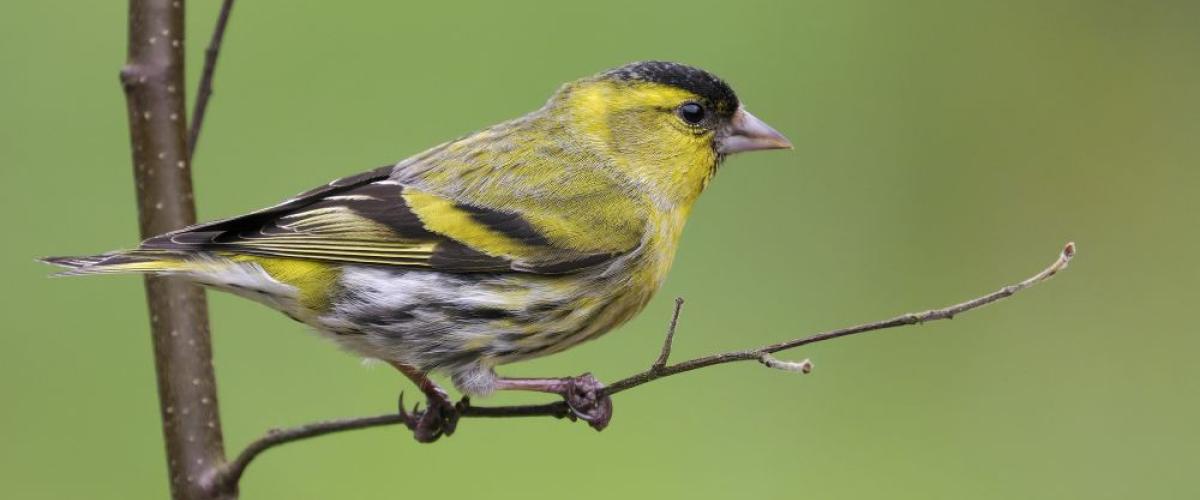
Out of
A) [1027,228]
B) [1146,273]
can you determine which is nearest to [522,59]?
[1027,228]

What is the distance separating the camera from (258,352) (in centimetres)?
599

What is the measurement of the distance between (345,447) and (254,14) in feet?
7.42

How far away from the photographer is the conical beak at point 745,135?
4391 mm

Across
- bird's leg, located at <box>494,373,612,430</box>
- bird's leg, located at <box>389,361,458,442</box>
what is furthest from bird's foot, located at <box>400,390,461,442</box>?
bird's leg, located at <box>494,373,612,430</box>

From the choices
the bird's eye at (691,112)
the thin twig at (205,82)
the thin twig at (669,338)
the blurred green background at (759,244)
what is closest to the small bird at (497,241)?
the bird's eye at (691,112)

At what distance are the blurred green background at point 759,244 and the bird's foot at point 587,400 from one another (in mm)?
1890

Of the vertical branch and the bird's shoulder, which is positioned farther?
the bird's shoulder

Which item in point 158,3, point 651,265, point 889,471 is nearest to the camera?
point 158,3

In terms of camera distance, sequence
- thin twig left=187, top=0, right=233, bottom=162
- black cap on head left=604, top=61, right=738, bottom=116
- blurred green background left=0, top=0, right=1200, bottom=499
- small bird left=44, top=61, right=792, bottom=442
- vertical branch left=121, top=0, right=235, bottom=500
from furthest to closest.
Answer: blurred green background left=0, top=0, right=1200, bottom=499 → black cap on head left=604, top=61, right=738, bottom=116 → small bird left=44, top=61, right=792, bottom=442 → thin twig left=187, top=0, right=233, bottom=162 → vertical branch left=121, top=0, right=235, bottom=500

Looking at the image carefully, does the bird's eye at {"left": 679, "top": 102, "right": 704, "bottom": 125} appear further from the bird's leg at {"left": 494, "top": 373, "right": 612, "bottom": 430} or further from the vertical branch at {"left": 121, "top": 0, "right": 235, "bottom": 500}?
the vertical branch at {"left": 121, "top": 0, "right": 235, "bottom": 500}

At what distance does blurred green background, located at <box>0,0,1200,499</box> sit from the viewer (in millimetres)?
5840

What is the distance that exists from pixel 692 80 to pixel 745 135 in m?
0.22

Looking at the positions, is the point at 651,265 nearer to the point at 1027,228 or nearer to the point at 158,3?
the point at 158,3

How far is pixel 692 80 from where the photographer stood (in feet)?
14.4
